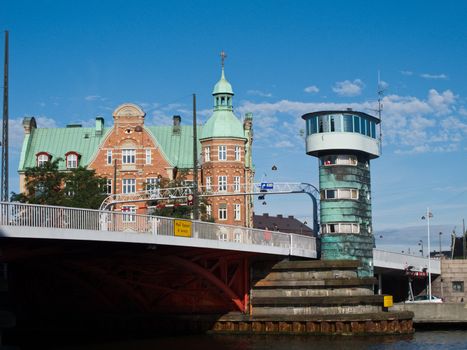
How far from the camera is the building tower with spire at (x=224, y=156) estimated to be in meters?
96.1

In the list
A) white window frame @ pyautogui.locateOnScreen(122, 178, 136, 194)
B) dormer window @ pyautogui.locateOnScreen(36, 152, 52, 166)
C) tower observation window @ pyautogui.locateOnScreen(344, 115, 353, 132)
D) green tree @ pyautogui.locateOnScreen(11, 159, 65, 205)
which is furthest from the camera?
dormer window @ pyautogui.locateOnScreen(36, 152, 52, 166)

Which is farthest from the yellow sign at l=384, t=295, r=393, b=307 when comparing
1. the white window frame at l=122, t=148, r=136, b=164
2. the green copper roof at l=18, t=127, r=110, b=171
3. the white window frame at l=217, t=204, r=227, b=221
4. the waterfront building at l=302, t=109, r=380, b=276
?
the green copper roof at l=18, t=127, r=110, b=171

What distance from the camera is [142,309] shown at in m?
67.6

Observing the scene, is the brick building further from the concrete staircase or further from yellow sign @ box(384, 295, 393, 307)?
yellow sign @ box(384, 295, 393, 307)

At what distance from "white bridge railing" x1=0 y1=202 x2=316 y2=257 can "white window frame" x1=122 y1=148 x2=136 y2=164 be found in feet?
113

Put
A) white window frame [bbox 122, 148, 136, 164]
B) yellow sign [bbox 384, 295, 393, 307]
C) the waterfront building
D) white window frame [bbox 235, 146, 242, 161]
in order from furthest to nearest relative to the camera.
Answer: white window frame [bbox 122, 148, 136, 164] → white window frame [bbox 235, 146, 242, 161] → the waterfront building → yellow sign [bbox 384, 295, 393, 307]

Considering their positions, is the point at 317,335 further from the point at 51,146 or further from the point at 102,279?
the point at 51,146

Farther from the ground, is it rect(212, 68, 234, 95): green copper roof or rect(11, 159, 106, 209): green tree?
rect(212, 68, 234, 95): green copper roof

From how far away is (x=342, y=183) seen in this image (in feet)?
225

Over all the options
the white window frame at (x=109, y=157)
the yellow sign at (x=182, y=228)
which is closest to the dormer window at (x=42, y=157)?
the white window frame at (x=109, y=157)

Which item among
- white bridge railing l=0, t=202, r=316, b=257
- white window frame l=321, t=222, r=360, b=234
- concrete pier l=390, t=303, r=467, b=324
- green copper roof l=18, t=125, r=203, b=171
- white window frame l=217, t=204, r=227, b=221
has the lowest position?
concrete pier l=390, t=303, r=467, b=324

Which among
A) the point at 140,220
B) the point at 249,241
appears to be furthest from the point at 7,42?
the point at 249,241

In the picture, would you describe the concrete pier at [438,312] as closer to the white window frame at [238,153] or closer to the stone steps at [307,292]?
the stone steps at [307,292]

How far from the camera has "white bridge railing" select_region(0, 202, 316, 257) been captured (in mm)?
39562
